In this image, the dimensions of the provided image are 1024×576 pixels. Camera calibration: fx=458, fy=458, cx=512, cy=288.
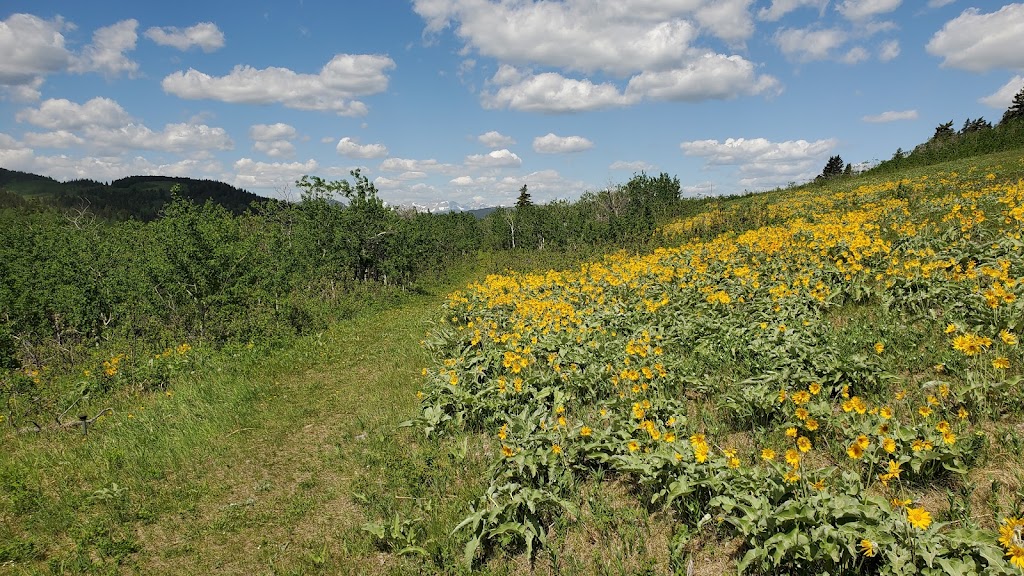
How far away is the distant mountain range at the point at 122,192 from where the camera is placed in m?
131

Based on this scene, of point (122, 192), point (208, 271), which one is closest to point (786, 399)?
point (208, 271)

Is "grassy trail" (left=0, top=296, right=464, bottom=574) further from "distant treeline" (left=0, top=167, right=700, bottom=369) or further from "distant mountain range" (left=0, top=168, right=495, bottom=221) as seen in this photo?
"distant mountain range" (left=0, top=168, right=495, bottom=221)

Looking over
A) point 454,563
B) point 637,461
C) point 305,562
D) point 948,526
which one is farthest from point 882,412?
point 305,562

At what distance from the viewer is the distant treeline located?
14.0m

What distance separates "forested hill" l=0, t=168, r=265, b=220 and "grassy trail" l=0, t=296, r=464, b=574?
136m

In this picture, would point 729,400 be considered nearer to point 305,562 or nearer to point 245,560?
point 305,562

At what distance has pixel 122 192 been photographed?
153000mm

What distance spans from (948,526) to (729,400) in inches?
74.0

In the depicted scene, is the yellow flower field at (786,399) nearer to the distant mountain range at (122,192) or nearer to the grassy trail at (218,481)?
the grassy trail at (218,481)

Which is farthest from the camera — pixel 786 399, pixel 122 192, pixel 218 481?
pixel 122 192

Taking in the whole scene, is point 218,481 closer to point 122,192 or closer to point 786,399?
point 786,399

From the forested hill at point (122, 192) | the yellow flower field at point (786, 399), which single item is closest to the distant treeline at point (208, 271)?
the yellow flower field at point (786, 399)

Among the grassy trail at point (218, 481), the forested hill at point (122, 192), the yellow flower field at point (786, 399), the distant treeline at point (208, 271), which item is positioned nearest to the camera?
the yellow flower field at point (786, 399)

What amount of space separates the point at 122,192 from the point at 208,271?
187 m
